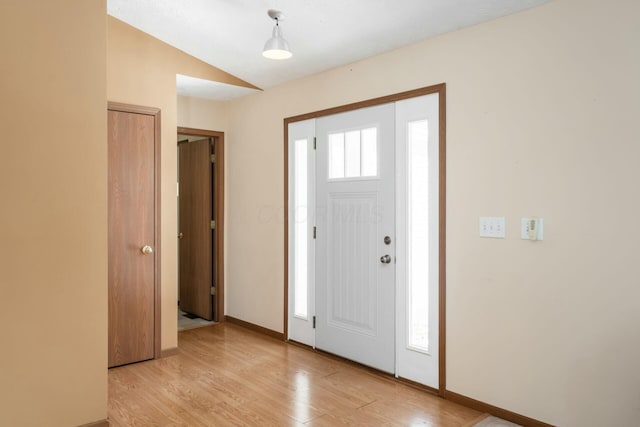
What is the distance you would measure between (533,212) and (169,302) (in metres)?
3.00

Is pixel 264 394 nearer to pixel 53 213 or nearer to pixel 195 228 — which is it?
pixel 53 213

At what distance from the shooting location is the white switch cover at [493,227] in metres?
2.70

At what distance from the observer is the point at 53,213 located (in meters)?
2.49

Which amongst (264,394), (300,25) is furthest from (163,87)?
(264,394)

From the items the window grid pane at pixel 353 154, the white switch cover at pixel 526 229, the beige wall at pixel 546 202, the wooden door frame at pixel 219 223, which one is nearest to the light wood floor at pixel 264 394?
the beige wall at pixel 546 202

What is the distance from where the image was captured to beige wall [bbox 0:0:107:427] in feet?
7.72

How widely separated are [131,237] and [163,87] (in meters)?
1.32

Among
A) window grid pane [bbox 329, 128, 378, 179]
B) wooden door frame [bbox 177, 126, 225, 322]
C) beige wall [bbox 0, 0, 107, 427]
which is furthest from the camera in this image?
wooden door frame [bbox 177, 126, 225, 322]

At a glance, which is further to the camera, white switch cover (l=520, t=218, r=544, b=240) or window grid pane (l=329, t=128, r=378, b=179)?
window grid pane (l=329, t=128, r=378, b=179)

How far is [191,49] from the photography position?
3.85 metres

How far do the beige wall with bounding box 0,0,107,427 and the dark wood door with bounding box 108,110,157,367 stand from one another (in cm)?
95

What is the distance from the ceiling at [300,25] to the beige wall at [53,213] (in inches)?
30.9

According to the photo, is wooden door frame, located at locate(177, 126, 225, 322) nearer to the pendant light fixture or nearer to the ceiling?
the ceiling

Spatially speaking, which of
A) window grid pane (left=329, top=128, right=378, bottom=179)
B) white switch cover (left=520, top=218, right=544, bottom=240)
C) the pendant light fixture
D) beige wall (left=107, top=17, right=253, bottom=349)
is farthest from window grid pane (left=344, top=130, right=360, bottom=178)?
beige wall (left=107, top=17, right=253, bottom=349)
